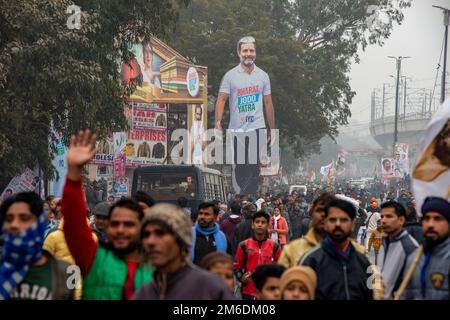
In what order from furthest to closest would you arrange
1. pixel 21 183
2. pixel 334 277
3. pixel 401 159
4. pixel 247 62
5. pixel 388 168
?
pixel 401 159, pixel 388 168, pixel 247 62, pixel 21 183, pixel 334 277

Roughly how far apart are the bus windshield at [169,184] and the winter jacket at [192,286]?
22.2 m

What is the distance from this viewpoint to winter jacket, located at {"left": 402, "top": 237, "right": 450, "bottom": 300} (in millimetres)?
6336

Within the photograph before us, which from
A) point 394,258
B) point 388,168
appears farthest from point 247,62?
point 394,258

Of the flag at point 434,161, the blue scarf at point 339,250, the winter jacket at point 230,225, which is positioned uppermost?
the flag at point 434,161

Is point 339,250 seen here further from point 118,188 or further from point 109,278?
point 118,188

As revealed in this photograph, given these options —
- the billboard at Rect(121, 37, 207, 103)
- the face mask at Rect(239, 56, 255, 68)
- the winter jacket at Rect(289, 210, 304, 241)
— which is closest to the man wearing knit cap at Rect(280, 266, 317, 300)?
the winter jacket at Rect(289, 210, 304, 241)

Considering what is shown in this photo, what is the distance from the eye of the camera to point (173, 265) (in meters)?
5.14

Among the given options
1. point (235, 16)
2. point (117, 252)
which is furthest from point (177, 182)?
point (235, 16)

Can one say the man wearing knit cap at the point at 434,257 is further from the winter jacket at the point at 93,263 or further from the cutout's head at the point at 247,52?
the cutout's head at the point at 247,52

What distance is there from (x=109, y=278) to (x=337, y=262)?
1681 millimetres

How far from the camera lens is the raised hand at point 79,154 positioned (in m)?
5.88

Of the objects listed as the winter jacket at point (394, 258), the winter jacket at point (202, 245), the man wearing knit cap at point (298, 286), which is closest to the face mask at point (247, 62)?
the winter jacket at point (202, 245)

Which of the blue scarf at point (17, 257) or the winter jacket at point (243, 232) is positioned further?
the winter jacket at point (243, 232)

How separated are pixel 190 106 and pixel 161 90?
6.97 meters
